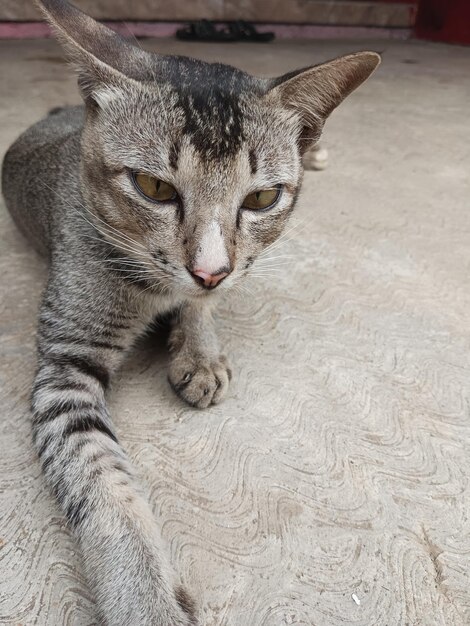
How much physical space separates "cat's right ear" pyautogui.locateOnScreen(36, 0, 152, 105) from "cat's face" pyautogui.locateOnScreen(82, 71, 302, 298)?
0.12ft

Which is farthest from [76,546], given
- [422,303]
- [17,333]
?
[422,303]

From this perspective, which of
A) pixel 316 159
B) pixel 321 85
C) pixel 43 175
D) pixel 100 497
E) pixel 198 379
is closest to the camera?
pixel 100 497

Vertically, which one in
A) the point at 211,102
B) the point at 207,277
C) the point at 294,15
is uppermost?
the point at 211,102

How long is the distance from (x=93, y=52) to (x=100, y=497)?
3.66 ft

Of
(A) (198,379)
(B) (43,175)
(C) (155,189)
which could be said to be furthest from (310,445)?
(B) (43,175)

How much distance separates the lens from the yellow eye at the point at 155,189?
138cm

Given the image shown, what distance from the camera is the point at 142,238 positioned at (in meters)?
1.44

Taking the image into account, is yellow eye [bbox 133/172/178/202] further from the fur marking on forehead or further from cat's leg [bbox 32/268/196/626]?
cat's leg [bbox 32/268/196/626]

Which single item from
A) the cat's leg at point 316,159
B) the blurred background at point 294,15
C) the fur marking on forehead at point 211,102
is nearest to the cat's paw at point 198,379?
the fur marking on forehead at point 211,102

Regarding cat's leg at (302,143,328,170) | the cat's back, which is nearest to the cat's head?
the cat's back

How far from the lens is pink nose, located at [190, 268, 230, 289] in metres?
1.31

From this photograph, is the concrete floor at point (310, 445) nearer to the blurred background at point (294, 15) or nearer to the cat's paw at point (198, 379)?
the cat's paw at point (198, 379)

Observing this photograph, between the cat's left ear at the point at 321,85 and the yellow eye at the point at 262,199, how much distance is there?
9.8 inches

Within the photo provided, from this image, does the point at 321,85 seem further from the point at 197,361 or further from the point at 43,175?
the point at 43,175
